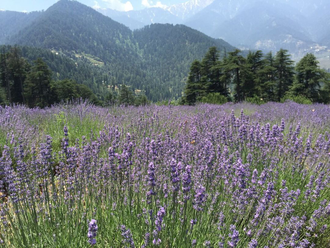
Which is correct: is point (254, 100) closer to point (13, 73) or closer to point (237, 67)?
point (237, 67)

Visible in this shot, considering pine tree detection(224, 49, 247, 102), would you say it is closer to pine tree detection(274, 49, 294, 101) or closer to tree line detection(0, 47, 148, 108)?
pine tree detection(274, 49, 294, 101)

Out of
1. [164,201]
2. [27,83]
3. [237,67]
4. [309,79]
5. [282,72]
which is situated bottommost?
[164,201]

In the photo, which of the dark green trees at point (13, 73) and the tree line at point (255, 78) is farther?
the dark green trees at point (13, 73)

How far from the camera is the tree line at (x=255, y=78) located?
86.9 ft

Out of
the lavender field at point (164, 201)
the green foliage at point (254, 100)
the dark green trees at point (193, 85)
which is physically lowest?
the lavender field at point (164, 201)

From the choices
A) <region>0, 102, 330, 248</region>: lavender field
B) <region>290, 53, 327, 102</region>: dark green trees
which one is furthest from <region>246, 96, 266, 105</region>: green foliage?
<region>0, 102, 330, 248</region>: lavender field

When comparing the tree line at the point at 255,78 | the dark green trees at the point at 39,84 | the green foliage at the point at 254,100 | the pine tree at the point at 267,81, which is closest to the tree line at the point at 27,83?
the dark green trees at the point at 39,84

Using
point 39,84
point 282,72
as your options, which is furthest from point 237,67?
point 39,84

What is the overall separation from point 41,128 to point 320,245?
8179mm

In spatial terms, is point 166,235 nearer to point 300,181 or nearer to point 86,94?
point 300,181

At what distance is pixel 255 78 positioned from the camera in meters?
28.5

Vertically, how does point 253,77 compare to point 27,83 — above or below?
above

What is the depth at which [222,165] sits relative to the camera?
2.63 meters

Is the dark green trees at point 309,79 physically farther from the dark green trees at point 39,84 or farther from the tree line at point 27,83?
the dark green trees at point 39,84
